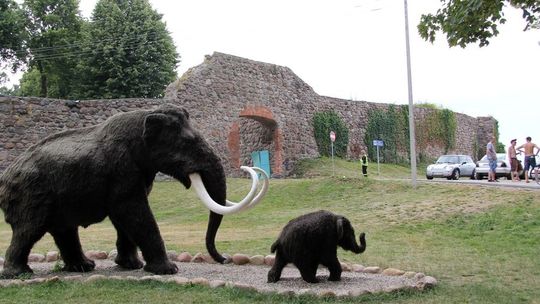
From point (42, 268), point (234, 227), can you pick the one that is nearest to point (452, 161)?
point (234, 227)

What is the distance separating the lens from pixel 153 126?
6.30 metres

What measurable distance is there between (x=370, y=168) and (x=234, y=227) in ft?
54.5

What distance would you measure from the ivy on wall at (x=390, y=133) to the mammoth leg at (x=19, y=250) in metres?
25.8

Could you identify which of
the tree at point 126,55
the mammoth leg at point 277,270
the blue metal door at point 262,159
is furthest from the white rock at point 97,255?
the tree at point 126,55

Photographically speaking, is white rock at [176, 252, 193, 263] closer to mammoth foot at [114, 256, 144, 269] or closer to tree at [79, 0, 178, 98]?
mammoth foot at [114, 256, 144, 269]

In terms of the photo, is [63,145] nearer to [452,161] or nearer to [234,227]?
[234,227]

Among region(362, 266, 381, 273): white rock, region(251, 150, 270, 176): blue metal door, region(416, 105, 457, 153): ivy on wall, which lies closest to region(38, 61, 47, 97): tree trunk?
region(251, 150, 270, 176): blue metal door

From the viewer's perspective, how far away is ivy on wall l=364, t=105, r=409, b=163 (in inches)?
1242

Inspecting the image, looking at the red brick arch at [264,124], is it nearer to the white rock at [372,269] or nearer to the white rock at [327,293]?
the white rock at [372,269]

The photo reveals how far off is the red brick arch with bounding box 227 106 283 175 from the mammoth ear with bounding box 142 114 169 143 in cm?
1688

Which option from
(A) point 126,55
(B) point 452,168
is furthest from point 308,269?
(A) point 126,55

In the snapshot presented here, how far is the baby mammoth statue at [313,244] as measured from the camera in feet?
18.2

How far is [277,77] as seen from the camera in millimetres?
25953

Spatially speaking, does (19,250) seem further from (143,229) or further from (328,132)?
(328,132)
